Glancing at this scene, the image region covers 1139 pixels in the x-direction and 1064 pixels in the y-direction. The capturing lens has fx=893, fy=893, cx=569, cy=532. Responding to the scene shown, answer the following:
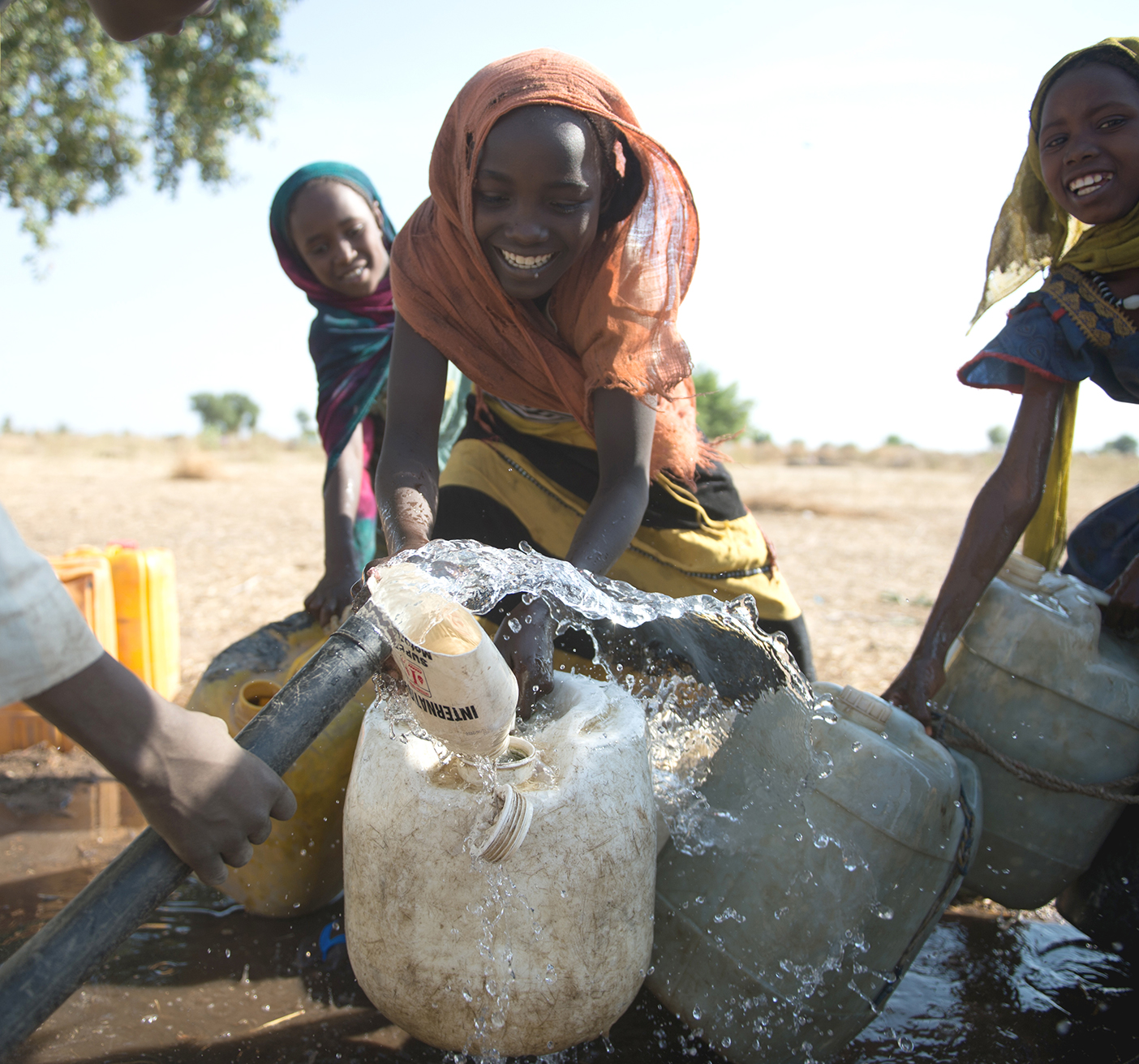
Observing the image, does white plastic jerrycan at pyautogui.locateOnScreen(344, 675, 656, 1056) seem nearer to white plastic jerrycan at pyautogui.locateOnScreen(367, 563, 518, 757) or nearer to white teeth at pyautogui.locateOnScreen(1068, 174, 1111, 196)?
white plastic jerrycan at pyautogui.locateOnScreen(367, 563, 518, 757)

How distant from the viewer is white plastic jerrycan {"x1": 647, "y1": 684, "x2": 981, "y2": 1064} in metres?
1.72

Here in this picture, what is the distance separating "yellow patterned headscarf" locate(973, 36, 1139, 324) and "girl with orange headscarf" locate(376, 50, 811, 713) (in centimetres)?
93

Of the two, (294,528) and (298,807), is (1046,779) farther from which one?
(294,528)

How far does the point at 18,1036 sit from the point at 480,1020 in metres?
0.66

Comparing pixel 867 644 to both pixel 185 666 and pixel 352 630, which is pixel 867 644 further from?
pixel 352 630

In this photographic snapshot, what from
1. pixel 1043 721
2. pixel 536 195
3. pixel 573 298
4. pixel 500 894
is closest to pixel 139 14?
pixel 536 195

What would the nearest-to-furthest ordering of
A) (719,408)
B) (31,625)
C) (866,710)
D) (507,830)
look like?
1. (31,625)
2. (507,830)
3. (866,710)
4. (719,408)

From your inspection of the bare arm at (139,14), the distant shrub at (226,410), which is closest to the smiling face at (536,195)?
the bare arm at (139,14)

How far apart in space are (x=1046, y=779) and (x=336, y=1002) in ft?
5.35

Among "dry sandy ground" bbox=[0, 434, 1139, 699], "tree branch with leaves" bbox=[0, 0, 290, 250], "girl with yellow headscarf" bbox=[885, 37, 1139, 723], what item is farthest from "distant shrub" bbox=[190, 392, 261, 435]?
"girl with yellow headscarf" bbox=[885, 37, 1139, 723]

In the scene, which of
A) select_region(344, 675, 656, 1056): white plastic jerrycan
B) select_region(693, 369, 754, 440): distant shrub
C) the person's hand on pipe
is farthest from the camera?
select_region(693, 369, 754, 440): distant shrub

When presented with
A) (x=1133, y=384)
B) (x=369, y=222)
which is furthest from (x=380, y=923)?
(x=369, y=222)

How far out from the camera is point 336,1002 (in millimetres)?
1942

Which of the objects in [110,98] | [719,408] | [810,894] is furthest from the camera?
[719,408]
